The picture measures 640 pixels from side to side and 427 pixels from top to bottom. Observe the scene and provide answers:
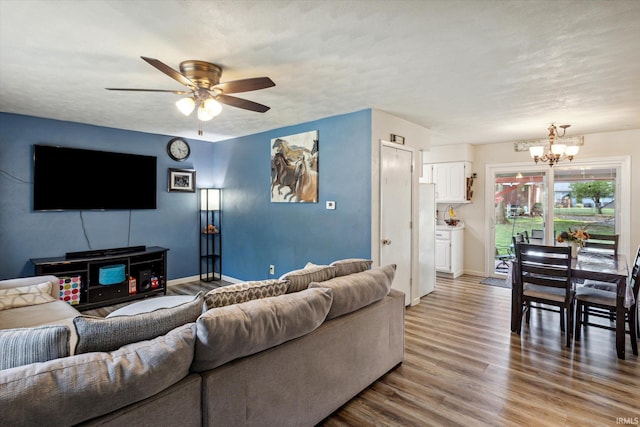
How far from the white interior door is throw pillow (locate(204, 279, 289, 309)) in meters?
2.05

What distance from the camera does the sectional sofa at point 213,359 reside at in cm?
112

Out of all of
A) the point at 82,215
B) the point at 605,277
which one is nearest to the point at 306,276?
the point at 605,277

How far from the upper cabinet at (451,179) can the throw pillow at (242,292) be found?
197 inches

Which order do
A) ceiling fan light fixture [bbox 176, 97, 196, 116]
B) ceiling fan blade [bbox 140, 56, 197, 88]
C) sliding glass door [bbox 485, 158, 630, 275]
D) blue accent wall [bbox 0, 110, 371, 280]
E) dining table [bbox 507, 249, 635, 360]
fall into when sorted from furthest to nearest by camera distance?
sliding glass door [bbox 485, 158, 630, 275], blue accent wall [bbox 0, 110, 371, 280], dining table [bbox 507, 249, 635, 360], ceiling fan light fixture [bbox 176, 97, 196, 116], ceiling fan blade [bbox 140, 56, 197, 88]

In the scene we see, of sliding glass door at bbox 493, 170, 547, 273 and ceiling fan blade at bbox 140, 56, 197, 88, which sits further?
sliding glass door at bbox 493, 170, 547, 273

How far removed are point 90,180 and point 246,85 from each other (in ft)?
11.5

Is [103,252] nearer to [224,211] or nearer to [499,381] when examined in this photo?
[224,211]

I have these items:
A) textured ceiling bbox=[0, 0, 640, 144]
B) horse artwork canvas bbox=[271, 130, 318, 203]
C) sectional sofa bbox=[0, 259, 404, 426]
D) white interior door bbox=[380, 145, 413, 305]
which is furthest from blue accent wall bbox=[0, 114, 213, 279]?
white interior door bbox=[380, 145, 413, 305]

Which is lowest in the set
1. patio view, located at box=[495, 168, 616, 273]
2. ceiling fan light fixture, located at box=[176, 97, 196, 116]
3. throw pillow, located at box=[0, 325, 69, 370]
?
throw pillow, located at box=[0, 325, 69, 370]

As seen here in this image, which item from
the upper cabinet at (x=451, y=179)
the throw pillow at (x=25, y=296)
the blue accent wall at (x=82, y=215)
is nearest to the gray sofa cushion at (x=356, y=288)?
the throw pillow at (x=25, y=296)

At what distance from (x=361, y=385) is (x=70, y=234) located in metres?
4.40

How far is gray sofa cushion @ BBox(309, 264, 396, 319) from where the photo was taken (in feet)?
7.09

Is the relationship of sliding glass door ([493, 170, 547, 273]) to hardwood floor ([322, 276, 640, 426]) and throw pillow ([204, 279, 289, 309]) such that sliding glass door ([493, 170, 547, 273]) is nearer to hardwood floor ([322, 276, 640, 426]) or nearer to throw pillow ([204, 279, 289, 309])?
hardwood floor ([322, 276, 640, 426])

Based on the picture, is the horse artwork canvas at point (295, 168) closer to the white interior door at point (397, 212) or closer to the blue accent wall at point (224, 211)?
the blue accent wall at point (224, 211)
